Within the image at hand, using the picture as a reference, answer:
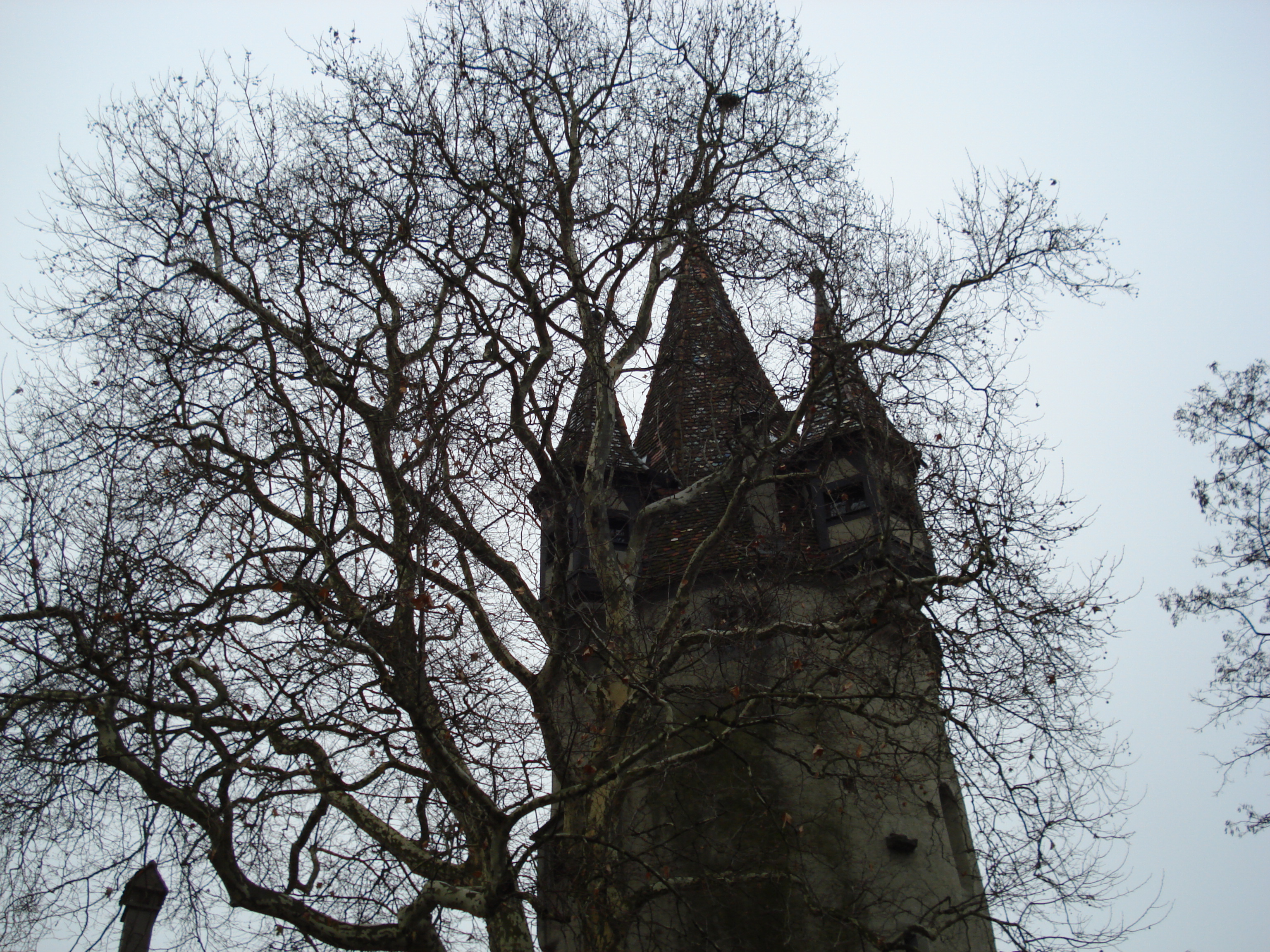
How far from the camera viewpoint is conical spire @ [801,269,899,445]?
9078 mm

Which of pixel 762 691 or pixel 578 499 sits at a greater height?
pixel 578 499

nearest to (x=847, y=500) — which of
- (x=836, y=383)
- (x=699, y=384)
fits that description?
(x=699, y=384)

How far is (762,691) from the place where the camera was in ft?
27.2

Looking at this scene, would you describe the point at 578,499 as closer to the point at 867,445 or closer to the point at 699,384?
the point at 867,445

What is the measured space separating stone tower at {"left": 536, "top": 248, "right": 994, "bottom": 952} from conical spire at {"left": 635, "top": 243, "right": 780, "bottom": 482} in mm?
68

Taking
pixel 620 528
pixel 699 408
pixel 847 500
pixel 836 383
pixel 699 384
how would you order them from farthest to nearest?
1. pixel 699 408
2. pixel 699 384
3. pixel 620 528
4. pixel 847 500
5. pixel 836 383

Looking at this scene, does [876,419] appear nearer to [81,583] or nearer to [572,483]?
[572,483]

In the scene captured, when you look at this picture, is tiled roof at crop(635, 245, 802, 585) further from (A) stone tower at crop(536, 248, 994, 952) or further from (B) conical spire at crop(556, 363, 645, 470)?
(B) conical spire at crop(556, 363, 645, 470)

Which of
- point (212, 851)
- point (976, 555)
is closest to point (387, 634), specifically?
point (212, 851)

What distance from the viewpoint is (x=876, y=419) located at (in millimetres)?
9406

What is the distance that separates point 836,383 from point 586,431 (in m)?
4.22

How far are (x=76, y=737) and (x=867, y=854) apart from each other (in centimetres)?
740

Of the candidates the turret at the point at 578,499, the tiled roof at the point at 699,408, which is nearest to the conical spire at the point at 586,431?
the turret at the point at 578,499

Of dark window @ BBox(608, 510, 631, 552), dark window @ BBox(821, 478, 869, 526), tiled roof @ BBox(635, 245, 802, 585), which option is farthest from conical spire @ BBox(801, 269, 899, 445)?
dark window @ BBox(608, 510, 631, 552)
